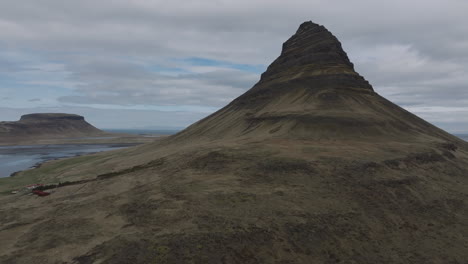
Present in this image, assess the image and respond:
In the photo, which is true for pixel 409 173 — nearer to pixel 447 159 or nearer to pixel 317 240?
pixel 447 159

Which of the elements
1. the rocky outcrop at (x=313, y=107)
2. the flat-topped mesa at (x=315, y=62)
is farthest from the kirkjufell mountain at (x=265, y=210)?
the flat-topped mesa at (x=315, y=62)

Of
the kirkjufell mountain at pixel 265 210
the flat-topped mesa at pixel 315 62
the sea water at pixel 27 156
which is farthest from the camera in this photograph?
the sea water at pixel 27 156

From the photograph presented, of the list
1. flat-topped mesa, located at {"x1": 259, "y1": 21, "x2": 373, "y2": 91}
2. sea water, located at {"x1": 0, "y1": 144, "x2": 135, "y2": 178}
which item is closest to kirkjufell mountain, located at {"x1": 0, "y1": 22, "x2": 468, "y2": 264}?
flat-topped mesa, located at {"x1": 259, "y1": 21, "x2": 373, "y2": 91}

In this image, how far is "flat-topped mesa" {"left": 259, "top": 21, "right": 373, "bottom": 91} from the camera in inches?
2702

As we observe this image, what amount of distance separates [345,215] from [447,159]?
2581cm

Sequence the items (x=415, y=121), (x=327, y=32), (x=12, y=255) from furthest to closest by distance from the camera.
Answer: (x=327, y=32) < (x=415, y=121) < (x=12, y=255)

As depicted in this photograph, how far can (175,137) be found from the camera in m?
73.9

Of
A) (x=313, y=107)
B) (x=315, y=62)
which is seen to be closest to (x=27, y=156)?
(x=313, y=107)

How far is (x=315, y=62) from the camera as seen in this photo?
7675 centimetres

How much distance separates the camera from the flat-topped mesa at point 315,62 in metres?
68.6

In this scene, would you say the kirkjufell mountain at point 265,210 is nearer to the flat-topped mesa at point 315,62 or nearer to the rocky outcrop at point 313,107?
the rocky outcrop at point 313,107

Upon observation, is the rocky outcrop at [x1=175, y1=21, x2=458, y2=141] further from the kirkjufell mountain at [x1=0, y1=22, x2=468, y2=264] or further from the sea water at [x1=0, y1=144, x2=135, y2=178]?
the sea water at [x1=0, y1=144, x2=135, y2=178]

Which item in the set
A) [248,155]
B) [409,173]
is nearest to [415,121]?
[409,173]

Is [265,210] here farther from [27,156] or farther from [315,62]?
[27,156]
